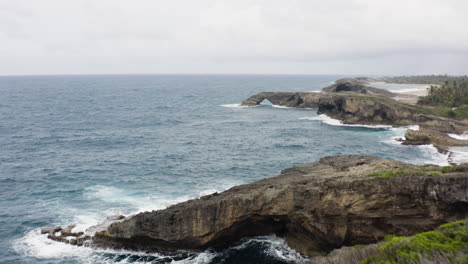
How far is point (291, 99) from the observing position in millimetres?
132250

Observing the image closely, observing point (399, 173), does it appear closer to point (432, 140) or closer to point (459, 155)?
point (459, 155)

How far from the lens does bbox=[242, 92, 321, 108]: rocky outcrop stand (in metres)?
127

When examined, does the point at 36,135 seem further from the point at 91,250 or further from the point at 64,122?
the point at 91,250

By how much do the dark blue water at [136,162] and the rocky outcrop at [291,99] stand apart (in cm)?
2422

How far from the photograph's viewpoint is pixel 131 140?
2741 inches

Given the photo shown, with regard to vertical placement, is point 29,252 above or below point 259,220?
below

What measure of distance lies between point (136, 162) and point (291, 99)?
89.0 m

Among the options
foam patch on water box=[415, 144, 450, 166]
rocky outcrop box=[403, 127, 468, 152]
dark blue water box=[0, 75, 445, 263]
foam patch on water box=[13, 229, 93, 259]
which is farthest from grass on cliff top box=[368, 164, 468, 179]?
rocky outcrop box=[403, 127, 468, 152]

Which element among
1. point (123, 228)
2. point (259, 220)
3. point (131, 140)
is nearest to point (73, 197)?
point (123, 228)

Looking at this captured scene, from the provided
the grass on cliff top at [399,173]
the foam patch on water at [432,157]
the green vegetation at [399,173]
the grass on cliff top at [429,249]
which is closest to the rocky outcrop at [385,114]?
the foam patch on water at [432,157]

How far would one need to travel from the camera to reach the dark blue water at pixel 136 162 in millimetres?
29484

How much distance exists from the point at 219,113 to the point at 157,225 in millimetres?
86034

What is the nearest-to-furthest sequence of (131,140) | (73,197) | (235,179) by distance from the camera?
(73,197), (235,179), (131,140)

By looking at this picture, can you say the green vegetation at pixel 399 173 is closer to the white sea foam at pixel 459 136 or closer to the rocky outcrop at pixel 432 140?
the rocky outcrop at pixel 432 140
